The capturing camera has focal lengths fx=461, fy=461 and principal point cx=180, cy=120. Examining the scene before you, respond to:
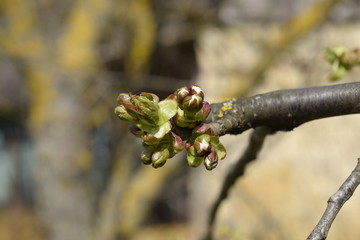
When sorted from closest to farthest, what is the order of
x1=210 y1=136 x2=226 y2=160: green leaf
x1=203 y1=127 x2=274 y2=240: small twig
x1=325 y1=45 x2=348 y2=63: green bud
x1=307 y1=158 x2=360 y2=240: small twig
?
x1=307 y1=158 x2=360 y2=240: small twig → x1=210 y1=136 x2=226 y2=160: green leaf → x1=203 y1=127 x2=274 y2=240: small twig → x1=325 y1=45 x2=348 y2=63: green bud

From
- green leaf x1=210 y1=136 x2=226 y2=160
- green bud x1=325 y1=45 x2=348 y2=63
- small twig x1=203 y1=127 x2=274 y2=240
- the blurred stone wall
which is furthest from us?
the blurred stone wall

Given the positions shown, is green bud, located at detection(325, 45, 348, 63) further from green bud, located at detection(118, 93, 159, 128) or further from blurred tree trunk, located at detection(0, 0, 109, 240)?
blurred tree trunk, located at detection(0, 0, 109, 240)

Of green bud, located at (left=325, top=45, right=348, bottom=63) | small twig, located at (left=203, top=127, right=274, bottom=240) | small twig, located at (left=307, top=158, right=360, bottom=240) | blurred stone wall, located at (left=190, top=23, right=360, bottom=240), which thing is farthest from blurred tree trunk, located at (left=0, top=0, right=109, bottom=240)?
small twig, located at (left=307, top=158, right=360, bottom=240)

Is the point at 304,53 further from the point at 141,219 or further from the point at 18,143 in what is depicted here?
the point at 18,143

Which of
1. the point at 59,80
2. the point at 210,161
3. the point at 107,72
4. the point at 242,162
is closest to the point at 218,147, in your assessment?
the point at 210,161

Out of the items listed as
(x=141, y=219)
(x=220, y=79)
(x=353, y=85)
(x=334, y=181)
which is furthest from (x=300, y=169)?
(x=353, y=85)

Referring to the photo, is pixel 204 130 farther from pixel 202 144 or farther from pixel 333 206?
pixel 333 206

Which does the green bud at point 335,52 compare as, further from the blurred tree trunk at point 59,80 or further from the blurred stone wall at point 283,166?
the blurred stone wall at point 283,166
